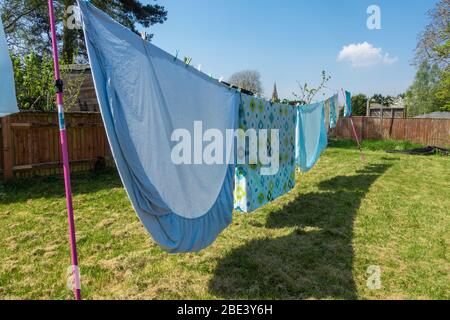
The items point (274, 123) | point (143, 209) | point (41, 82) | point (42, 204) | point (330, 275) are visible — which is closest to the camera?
point (143, 209)

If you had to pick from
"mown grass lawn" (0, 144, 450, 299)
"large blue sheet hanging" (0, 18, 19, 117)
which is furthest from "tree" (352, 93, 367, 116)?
"large blue sheet hanging" (0, 18, 19, 117)

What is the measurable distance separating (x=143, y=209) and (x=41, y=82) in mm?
8477

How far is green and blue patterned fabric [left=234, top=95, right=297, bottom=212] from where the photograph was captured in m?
3.65

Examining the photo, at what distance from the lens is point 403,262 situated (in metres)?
3.21

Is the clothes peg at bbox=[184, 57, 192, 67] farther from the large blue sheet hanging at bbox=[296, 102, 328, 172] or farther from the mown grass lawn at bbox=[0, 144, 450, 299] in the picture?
the large blue sheet hanging at bbox=[296, 102, 328, 172]

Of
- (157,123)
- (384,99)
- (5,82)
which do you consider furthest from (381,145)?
(384,99)

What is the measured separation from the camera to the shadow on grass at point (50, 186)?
548cm

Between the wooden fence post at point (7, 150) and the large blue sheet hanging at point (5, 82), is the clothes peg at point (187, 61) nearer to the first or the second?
the large blue sheet hanging at point (5, 82)

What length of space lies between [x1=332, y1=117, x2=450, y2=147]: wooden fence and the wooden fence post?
1467cm

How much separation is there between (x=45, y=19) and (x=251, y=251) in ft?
54.7

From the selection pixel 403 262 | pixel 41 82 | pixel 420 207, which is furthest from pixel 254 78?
pixel 403 262

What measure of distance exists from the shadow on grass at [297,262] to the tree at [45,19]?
11510 mm

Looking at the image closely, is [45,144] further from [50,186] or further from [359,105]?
[359,105]
